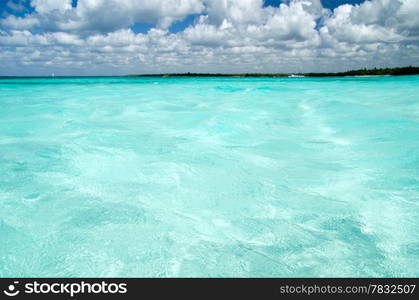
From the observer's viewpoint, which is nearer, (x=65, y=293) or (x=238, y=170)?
(x=65, y=293)

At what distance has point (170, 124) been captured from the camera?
11.5 meters

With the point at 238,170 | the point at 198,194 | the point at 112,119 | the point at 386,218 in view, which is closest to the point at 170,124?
the point at 112,119

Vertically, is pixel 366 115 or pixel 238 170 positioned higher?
pixel 366 115

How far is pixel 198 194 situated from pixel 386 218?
2.83 metres

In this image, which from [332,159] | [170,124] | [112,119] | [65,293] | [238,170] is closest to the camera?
[65,293]

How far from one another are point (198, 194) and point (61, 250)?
7.27ft

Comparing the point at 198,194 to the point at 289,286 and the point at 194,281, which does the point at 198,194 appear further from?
the point at 289,286

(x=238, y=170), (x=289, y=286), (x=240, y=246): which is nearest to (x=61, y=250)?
(x=240, y=246)

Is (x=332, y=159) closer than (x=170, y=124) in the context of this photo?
Yes

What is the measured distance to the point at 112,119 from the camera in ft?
41.9

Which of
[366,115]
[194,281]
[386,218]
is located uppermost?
[366,115]

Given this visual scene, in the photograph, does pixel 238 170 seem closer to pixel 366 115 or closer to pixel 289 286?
pixel 289 286

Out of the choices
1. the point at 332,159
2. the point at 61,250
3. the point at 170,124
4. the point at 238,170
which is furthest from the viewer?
the point at 170,124

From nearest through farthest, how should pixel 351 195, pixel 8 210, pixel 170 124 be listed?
1. pixel 8 210
2. pixel 351 195
3. pixel 170 124
